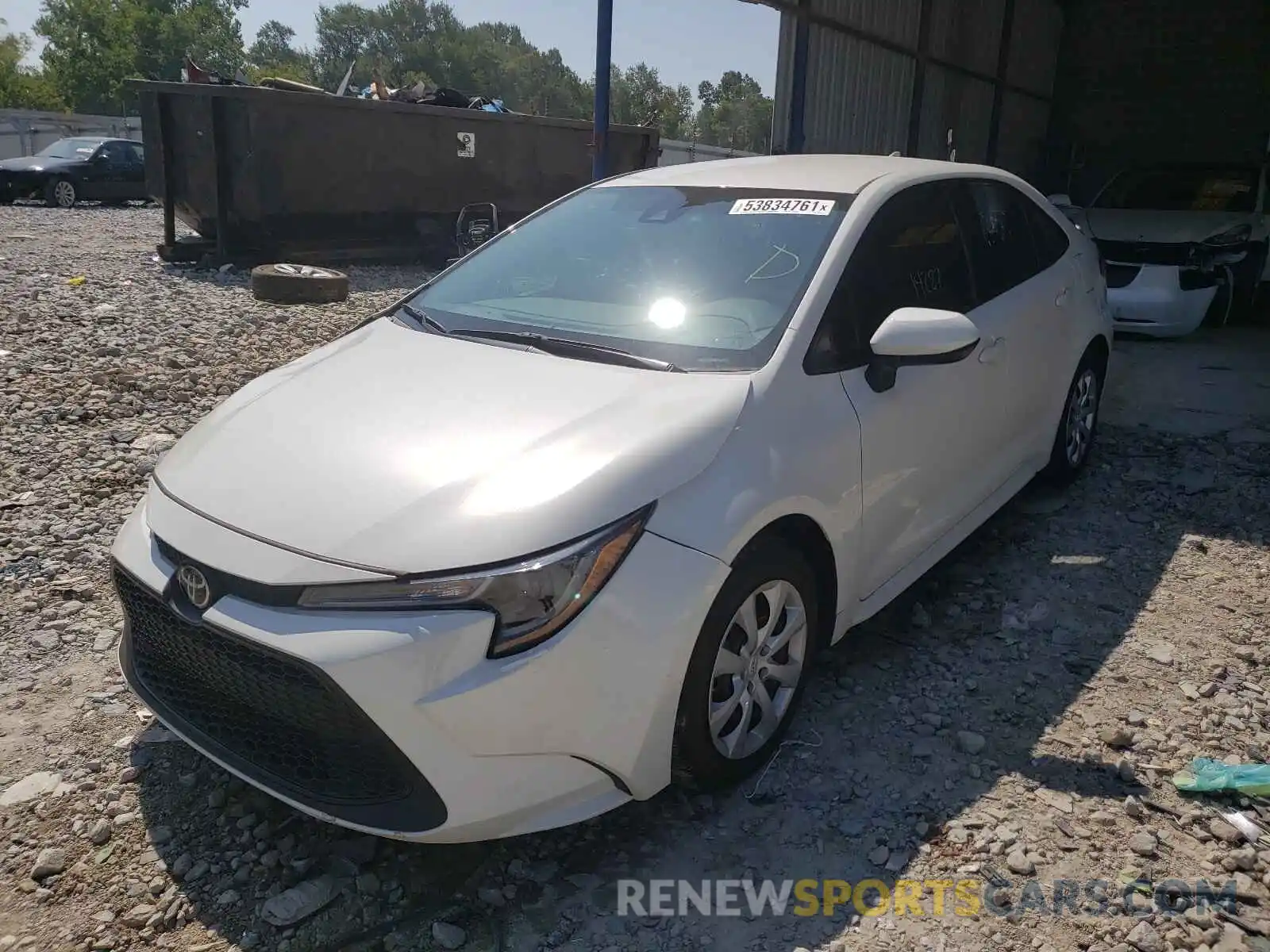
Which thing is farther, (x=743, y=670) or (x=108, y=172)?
(x=108, y=172)

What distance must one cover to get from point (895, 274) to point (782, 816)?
179cm

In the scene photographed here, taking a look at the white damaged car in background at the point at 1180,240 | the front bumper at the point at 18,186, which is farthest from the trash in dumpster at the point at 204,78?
the front bumper at the point at 18,186

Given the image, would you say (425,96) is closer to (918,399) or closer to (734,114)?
(918,399)

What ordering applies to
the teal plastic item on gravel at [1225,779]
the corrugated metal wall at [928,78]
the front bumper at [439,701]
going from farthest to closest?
the corrugated metal wall at [928,78], the teal plastic item on gravel at [1225,779], the front bumper at [439,701]

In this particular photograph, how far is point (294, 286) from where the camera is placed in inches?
342

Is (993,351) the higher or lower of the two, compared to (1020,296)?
lower

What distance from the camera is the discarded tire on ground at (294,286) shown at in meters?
8.64

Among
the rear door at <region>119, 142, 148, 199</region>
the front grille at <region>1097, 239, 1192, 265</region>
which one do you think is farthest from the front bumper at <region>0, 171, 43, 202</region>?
the front grille at <region>1097, 239, 1192, 265</region>

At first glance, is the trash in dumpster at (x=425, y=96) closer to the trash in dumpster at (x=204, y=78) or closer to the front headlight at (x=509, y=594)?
the trash in dumpster at (x=204, y=78)

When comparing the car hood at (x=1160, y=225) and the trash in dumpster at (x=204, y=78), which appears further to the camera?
the trash in dumpster at (x=204, y=78)

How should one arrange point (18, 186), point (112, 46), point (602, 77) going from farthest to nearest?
point (112, 46)
point (18, 186)
point (602, 77)

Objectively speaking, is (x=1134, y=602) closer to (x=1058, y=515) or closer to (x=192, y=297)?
(x=1058, y=515)

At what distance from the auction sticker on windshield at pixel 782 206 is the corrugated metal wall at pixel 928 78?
8346 mm

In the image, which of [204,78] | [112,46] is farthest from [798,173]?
[112,46]
